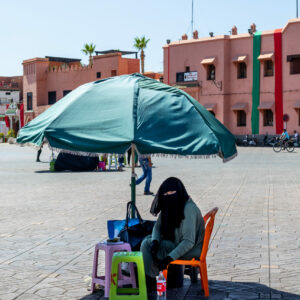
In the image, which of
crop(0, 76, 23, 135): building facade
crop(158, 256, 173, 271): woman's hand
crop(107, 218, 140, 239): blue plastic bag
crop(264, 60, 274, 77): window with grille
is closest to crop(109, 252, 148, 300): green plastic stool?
crop(158, 256, 173, 271): woman's hand

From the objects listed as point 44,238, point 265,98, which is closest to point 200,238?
point 44,238

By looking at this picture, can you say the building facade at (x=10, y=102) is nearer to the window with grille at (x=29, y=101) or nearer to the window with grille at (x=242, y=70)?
the window with grille at (x=29, y=101)

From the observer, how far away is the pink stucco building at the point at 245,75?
47.7 meters

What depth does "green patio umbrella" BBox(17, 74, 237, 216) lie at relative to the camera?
5.25 meters

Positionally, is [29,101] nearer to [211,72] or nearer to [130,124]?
[211,72]

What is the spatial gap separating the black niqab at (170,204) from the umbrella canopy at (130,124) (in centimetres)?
36

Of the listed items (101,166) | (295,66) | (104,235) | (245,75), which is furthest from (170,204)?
(245,75)

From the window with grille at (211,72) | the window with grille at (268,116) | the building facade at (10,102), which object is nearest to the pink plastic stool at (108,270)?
the window with grille at (268,116)

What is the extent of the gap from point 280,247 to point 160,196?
9.28 ft

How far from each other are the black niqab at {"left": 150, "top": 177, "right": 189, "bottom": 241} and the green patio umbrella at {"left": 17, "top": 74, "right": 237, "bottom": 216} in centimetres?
33

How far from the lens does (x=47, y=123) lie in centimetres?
555

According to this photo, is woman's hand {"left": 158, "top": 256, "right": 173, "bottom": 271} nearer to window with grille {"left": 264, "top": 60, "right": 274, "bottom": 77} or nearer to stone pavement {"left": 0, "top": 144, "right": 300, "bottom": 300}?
stone pavement {"left": 0, "top": 144, "right": 300, "bottom": 300}

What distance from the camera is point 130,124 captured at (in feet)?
17.5

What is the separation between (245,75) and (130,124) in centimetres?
4700
